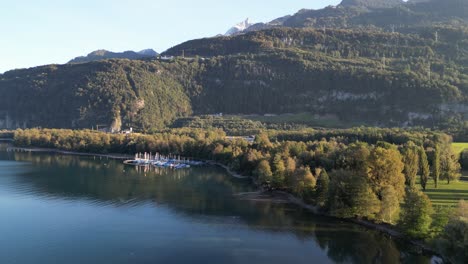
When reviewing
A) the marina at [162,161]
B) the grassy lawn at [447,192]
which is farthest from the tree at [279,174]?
the marina at [162,161]

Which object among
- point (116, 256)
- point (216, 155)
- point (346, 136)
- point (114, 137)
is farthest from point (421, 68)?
point (116, 256)

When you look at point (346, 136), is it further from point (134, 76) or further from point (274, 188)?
point (134, 76)

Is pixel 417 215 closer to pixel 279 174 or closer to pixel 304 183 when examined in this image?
pixel 304 183

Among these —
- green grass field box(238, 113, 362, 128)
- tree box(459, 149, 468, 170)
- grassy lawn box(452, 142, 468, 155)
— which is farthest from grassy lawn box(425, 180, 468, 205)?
green grass field box(238, 113, 362, 128)

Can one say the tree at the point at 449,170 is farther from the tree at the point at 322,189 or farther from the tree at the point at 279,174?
the tree at the point at 279,174

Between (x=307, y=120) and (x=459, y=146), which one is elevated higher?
(x=307, y=120)

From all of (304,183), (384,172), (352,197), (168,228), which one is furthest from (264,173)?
(168,228)
